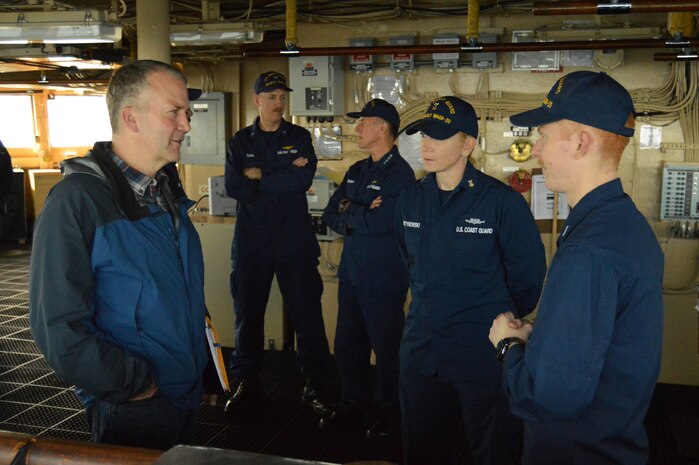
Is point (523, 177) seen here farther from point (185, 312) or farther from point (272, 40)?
point (185, 312)

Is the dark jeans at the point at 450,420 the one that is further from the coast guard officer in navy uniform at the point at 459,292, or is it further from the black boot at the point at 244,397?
the black boot at the point at 244,397

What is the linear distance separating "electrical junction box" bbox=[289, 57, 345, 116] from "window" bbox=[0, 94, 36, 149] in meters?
8.01

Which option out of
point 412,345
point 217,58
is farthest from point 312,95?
point 412,345

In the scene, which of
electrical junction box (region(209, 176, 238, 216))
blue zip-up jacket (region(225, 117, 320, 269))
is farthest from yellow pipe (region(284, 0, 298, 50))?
electrical junction box (region(209, 176, 238, 216))

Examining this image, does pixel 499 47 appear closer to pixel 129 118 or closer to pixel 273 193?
pixel 273 193

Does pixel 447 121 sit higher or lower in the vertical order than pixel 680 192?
higher

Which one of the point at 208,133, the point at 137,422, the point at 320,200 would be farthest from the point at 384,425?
the point at 208,133

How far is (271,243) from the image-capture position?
4.14m

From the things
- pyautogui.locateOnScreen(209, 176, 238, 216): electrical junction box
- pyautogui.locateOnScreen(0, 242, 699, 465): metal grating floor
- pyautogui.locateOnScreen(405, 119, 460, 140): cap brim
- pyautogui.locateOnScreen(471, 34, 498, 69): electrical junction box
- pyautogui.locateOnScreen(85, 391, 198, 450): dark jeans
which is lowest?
pyautogui.locateOnScreen(0, 242, 699, 465): metal grating floor

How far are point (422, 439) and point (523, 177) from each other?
114 inches

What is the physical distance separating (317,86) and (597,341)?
401 cm

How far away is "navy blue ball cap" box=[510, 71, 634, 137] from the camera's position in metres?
1.53

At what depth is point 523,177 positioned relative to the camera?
499 centimetres

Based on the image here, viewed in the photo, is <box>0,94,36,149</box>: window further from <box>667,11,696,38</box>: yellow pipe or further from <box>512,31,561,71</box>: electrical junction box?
<box>667,11,696,38</box>: yellow pipe
